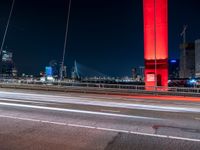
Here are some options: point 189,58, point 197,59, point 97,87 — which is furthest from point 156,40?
point 189,58

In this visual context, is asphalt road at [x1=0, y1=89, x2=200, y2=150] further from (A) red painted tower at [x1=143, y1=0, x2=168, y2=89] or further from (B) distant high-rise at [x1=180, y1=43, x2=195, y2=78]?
(B) distant high-rise at [x1=180, y1=43, x2=195, y2=78]

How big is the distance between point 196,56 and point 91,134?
4006 inches

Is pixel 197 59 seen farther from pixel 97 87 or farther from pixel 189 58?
pixel 97 87

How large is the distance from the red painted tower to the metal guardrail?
232 cm

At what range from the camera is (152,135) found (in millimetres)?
7738

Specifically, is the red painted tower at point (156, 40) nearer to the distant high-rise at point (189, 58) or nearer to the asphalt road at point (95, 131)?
the asphalt road at point (95, 131)

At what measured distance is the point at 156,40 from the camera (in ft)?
85.7

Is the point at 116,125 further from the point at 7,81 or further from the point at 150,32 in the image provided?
the point at 7,81

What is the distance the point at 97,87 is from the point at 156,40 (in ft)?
23.9

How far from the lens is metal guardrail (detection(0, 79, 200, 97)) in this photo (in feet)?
73.3

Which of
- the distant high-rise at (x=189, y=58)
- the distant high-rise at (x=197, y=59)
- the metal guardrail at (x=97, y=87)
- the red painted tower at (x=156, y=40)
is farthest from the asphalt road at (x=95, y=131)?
the distant high-rise at (x=189, y=58)

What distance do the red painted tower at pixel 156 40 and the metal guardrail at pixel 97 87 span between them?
2318 millimetres

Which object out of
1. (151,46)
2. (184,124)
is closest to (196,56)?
(151,46)

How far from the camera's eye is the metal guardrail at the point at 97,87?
2234cm
